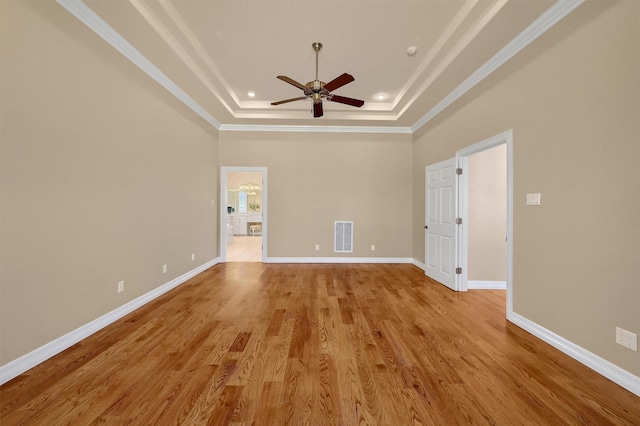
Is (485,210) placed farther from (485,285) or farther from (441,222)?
(485,285)

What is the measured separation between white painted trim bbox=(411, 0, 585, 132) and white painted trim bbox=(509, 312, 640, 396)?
2.78 metres

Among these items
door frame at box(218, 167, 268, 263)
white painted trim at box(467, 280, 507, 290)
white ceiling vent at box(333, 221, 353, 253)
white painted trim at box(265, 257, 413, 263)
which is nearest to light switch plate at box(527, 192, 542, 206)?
white painted trim at box(467, 280, 507, 290)

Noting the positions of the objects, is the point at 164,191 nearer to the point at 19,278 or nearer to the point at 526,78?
the point at 19,278

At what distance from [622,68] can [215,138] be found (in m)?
5.73

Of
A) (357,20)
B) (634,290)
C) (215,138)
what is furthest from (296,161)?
(634,290)

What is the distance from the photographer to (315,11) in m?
2.51

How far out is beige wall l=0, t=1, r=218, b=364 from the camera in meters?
1.77

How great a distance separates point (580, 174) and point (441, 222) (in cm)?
227

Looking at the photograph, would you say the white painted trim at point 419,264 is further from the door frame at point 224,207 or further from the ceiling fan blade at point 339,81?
the ceiling fan blade at point 339,81

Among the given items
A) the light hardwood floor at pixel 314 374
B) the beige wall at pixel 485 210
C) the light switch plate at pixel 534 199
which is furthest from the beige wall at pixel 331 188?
the light switch plate at pixel 534 199

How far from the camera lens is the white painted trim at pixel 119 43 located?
2149mm

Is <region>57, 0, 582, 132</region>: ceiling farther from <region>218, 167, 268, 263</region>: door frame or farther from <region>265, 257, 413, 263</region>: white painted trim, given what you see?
<region>265, 257, 413, 263</region>: white painted trim

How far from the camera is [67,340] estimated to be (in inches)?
84.5

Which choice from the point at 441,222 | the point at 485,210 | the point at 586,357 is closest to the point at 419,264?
the point at 441,222
